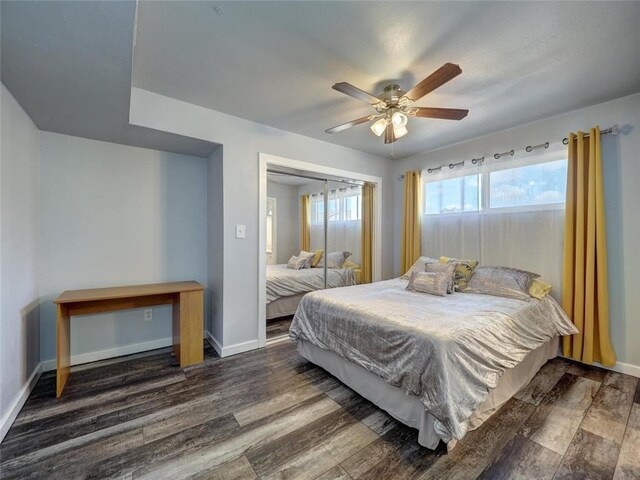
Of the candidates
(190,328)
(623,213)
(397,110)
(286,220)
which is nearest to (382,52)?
(397,110)

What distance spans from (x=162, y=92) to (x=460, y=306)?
308 cm

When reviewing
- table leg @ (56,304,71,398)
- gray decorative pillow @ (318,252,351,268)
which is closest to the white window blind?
gray decorative pillow @ (318,252,351,268)

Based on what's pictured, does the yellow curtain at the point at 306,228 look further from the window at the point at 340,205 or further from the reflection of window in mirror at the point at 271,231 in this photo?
the reflection of window in mirror at the point at 271,231

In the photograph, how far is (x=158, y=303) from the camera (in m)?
2.85

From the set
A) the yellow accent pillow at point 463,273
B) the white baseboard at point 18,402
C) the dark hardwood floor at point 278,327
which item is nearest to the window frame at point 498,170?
the yellow accent pillow at point 463,273

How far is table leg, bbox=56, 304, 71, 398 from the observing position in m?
2.08

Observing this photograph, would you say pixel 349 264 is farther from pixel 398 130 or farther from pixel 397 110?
pixel 397 110

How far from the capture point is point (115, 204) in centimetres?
279

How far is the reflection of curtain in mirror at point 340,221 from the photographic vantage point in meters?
3.74

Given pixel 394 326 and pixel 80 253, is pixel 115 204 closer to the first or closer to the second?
pixel 80 253

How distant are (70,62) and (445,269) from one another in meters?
3.29

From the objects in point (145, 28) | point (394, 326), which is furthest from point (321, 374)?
point (145, 28)

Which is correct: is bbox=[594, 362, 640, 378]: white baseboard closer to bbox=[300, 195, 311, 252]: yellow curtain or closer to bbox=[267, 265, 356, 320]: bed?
bbox=[267, 265, 356, 320]: bed

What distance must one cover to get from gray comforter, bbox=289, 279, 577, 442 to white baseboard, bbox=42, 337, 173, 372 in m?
1.52
